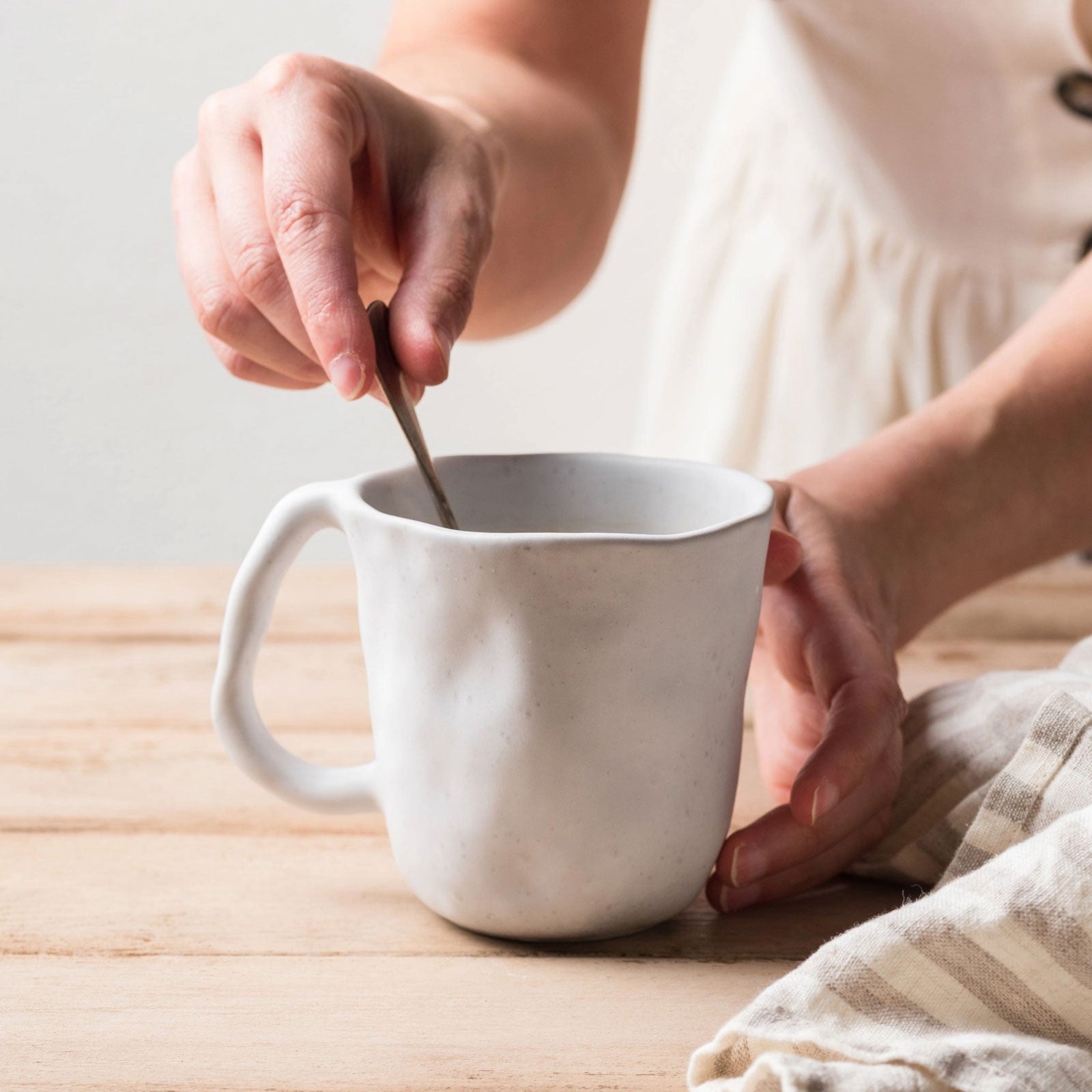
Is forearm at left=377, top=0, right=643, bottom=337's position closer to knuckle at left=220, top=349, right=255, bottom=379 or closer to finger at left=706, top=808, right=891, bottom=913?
knuckle at left=220, top=349, right=255, bottom=379

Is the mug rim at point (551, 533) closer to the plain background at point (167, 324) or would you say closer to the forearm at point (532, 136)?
the forearm at point (532, 136)

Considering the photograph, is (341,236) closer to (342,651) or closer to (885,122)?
(342,651)

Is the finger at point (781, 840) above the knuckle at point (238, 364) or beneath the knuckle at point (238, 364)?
beneath

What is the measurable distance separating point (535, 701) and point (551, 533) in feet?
0.20

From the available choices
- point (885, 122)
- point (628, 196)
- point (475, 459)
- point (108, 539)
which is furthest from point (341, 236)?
point (108, 539)

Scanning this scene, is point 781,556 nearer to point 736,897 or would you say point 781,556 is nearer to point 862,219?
point 736,897

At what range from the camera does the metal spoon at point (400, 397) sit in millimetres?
467

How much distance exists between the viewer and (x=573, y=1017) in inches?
15.5

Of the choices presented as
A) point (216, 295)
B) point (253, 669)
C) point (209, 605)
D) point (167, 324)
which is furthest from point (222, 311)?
point (167, 324)

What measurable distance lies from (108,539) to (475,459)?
1901 millimetres

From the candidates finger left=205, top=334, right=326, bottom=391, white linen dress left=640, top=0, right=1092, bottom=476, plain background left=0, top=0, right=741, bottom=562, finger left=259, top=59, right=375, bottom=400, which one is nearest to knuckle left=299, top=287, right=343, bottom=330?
finger left=259, top=59, right=375, bottom=400

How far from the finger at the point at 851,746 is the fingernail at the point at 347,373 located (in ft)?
0.68

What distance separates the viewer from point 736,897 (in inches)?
18.2

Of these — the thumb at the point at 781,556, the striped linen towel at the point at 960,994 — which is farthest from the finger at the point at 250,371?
the striped linen towel at the point at 960,994
